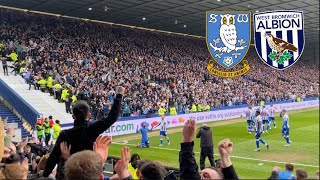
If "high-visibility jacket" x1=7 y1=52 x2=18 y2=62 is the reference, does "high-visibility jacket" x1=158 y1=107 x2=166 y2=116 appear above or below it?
below

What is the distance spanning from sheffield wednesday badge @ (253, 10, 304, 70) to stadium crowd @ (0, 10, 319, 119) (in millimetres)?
11676

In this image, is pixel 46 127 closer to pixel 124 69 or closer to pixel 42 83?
pixel 42 83

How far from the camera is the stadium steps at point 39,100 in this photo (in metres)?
20.7

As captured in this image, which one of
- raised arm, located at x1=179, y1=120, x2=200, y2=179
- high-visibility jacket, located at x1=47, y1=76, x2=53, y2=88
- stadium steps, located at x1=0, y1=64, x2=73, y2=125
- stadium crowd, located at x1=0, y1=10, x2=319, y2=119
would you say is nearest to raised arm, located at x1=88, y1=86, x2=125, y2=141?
raised arm, located at x1=179, y1=120, x2=200, y2=179

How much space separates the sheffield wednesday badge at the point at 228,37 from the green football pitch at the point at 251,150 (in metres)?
5.03

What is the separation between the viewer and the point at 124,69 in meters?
29.4

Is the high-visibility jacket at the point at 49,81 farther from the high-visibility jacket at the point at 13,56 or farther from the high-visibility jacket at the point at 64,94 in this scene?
the high-visibility jacket at the point at 13,56

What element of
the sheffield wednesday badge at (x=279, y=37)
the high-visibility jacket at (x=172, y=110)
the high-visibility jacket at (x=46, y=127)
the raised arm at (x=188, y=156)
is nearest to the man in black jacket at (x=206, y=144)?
the sheffield wednesday badge at (x=279, y=37)

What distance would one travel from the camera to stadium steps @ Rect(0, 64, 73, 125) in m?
20.7

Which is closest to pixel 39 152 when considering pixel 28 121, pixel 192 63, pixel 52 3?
pixel 28 121

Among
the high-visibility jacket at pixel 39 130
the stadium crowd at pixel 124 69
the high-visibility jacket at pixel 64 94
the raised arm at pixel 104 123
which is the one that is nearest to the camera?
the raised arm at pixel 104 123

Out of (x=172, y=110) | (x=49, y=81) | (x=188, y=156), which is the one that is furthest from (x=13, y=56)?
(x=188, y=156)

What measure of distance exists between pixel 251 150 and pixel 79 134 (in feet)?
43.8

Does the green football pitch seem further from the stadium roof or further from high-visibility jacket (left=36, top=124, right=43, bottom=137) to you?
the stadium roof
